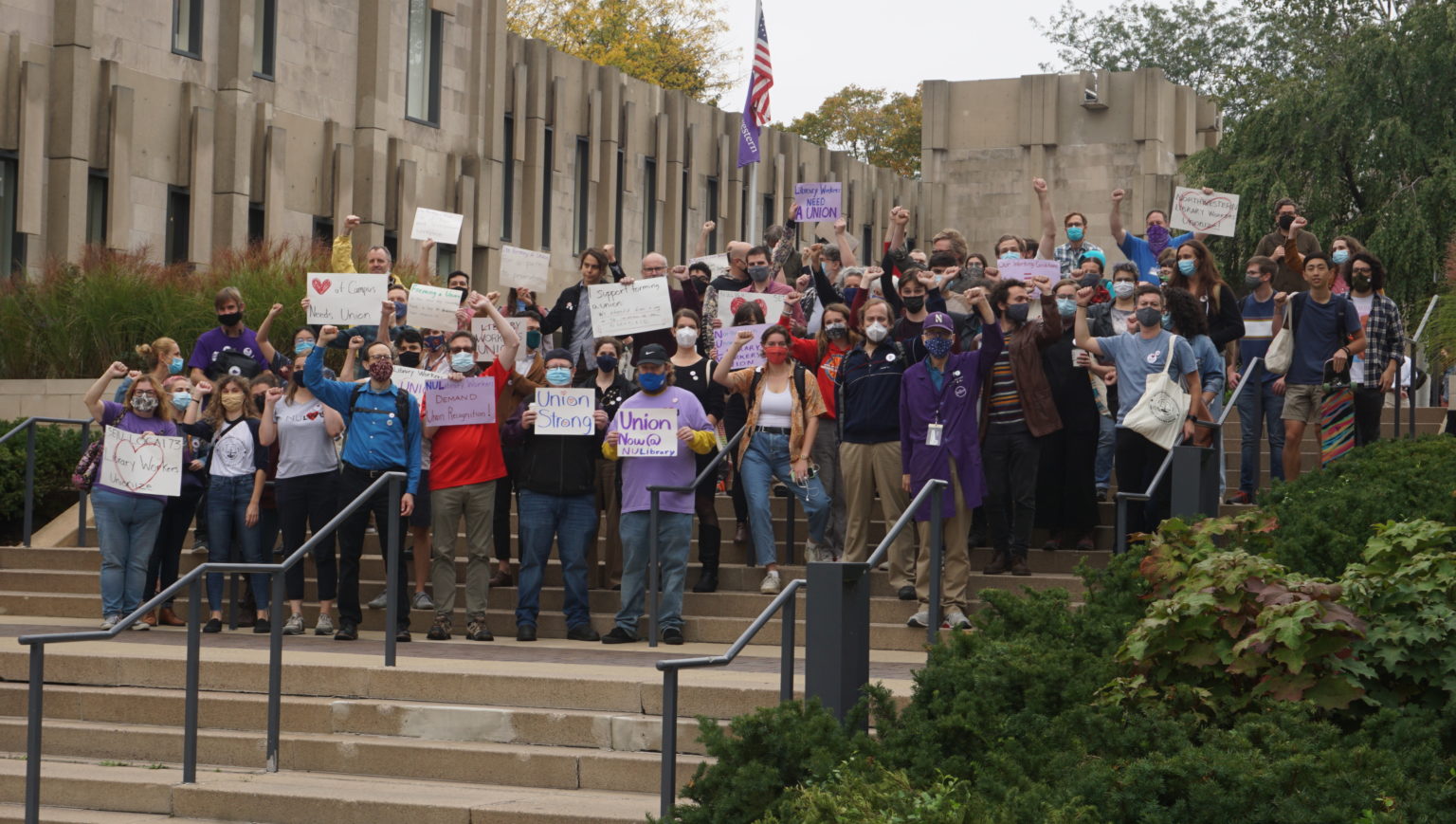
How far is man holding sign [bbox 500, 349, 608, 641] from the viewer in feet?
43.1

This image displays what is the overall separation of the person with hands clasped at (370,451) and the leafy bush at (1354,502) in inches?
236

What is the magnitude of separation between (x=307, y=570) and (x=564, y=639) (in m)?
2.95

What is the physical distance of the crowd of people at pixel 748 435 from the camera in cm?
1302

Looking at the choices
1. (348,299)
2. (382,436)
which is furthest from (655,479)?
(348,299)

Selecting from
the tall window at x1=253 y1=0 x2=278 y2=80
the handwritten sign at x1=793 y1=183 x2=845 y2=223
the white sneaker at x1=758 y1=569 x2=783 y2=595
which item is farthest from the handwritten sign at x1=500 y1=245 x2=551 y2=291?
the tall window at x1=253 y1=0 x2=278 y2=80

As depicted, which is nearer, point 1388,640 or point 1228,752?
point 1228,752

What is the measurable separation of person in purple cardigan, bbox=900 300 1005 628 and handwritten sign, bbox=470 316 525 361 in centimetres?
340

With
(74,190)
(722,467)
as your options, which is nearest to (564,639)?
(722,467)

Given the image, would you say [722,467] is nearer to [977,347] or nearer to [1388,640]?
[977,347]

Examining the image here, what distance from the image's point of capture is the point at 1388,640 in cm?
805

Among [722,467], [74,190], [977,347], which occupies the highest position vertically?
[74,190]

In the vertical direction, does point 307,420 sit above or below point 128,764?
above

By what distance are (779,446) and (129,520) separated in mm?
4959

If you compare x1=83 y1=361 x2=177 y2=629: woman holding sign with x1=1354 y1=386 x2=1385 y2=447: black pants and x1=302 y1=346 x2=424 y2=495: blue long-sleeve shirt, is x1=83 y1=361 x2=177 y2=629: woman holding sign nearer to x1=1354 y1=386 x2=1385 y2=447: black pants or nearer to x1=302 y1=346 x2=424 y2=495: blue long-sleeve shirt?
x1=302 y1=346 x2=424 y2=495: blue long-sleeve shirt
